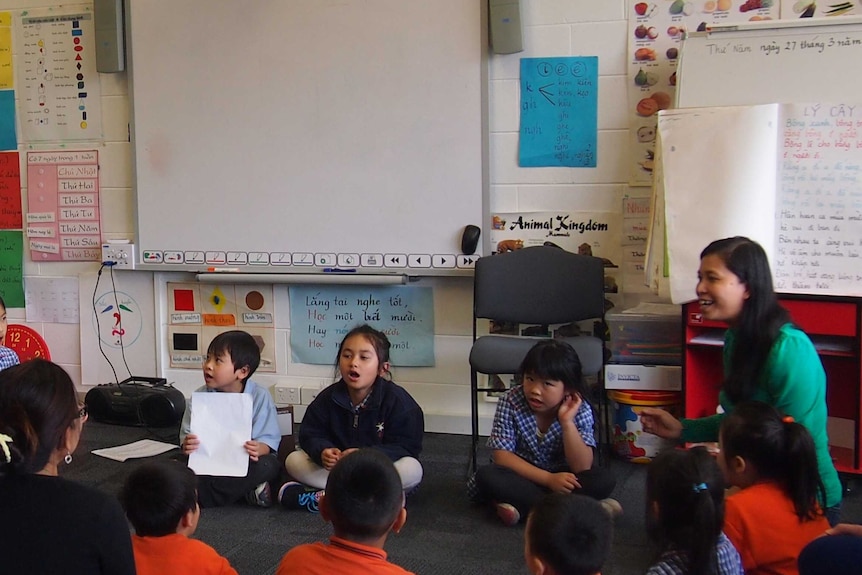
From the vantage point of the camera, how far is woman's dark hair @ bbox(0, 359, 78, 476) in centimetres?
148

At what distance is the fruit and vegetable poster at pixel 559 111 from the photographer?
3654 millimetres

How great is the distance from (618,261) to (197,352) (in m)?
2.01

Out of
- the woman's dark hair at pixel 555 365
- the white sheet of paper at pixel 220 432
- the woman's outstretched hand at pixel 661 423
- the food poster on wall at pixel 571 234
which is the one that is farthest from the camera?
the food poster on wall at pixel 571 234

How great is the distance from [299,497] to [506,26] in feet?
6.58

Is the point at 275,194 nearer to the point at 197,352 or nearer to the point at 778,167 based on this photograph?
the point at 197,352

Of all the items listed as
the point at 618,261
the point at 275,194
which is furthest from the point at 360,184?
the point at 618,261

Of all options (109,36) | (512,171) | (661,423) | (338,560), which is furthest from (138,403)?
(338,560)

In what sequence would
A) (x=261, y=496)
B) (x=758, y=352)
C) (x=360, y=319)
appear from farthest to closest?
(x=360, y=319), (x=261, y=496), (x=758, y=352)

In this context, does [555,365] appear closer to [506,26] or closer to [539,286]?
[539,286]

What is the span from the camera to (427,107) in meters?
3.77

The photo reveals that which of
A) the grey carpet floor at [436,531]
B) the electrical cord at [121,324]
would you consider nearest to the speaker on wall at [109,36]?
the electrical cord at [121,324]

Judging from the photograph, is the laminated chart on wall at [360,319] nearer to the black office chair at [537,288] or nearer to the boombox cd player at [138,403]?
the black office chair at [537,288]

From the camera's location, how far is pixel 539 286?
351 cm

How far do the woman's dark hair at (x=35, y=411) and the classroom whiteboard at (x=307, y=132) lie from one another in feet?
7.82
